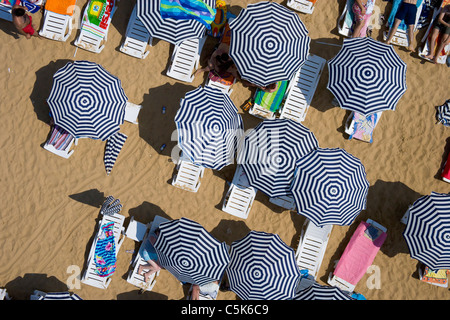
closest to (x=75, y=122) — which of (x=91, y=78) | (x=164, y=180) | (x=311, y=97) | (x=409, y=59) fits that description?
(x=91, y=78)

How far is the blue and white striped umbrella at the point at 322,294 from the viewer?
8.62 metres

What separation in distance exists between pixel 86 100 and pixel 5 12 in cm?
327

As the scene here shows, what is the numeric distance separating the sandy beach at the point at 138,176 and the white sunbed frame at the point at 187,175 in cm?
27

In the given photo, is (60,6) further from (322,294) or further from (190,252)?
(322,294)

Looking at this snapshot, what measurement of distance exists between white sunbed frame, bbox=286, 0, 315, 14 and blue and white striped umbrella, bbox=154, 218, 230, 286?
18.8ft

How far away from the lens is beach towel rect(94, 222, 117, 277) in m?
9.30

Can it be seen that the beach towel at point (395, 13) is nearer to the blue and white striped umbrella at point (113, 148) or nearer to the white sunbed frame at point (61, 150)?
the blue and white striped umbrella at point (113, 148)

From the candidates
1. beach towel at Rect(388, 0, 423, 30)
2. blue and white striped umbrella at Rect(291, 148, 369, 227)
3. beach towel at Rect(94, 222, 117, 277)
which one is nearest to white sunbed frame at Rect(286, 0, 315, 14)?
beach towel at Rect(388, 0, 423, 30)

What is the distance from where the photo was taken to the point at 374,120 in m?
9.56

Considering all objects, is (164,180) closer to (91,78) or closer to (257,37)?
(91,78)

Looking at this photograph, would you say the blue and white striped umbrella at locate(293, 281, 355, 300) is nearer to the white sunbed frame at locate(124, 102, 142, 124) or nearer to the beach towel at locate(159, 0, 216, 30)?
the white sunbed frame at locate(124, 102, 142, 124)

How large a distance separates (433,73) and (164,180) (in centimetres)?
725

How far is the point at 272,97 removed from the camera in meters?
9.45

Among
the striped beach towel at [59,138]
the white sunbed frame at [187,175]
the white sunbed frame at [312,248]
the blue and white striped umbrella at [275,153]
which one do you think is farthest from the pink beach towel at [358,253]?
the striped beach towel at [59,138]
